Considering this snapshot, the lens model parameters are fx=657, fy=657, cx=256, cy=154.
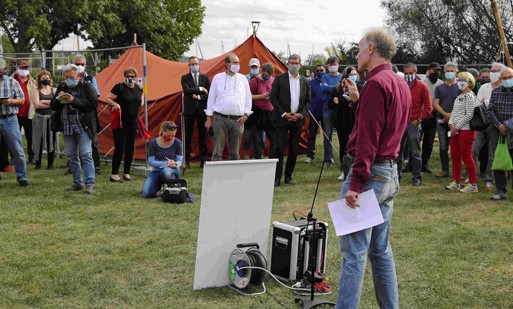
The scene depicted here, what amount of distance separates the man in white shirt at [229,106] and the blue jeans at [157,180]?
119 centimetres

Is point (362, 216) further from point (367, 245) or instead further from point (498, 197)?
point (498, 197)

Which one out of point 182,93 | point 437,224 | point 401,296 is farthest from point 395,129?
point 182,93

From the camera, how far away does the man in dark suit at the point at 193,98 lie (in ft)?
38.3

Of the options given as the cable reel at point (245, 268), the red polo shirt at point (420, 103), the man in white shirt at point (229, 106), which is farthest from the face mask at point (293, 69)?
the cable reel at point (245, 268)

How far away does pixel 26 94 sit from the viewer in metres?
11.9

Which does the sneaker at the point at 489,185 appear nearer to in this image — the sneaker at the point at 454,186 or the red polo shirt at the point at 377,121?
the sneaker at the point at 454,186

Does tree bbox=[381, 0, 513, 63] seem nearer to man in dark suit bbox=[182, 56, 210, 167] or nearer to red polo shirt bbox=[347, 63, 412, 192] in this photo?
man in dark suit bbox=[182, 56, 210, 167]

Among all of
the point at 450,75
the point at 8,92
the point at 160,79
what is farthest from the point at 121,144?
the point at 450,75

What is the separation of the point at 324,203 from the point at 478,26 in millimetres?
36109

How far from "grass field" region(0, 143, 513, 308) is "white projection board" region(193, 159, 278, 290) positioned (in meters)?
0.19

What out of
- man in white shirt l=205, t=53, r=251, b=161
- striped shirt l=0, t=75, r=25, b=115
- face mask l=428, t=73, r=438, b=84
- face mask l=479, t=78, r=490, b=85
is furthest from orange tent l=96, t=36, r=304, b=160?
face mask l=479, t=78, r=490, b=85

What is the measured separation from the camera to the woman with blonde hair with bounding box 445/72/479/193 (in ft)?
32.3

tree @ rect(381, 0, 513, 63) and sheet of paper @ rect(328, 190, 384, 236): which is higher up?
tree @ rect(381, 0, 513, 63)

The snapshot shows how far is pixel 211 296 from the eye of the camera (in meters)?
5.13
